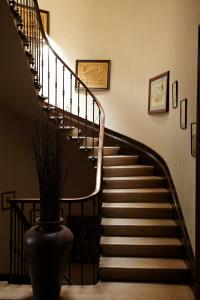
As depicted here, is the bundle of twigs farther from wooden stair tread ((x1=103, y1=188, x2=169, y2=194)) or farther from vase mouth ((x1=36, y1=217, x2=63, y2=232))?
wooden stair tread ((x1=103, y1=188, x2=169, y2=194))

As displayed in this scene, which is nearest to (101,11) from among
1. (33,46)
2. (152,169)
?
(33,46)

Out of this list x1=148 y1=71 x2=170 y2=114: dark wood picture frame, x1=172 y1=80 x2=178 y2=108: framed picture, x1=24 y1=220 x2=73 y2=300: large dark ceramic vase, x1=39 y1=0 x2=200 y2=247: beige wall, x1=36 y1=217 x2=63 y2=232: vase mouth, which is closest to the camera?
x1=24 y1=220 x2=73 y2=300: large dark ceramic vase

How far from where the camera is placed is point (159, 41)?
220 inches

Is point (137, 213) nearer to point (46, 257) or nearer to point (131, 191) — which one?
point (131, 191)

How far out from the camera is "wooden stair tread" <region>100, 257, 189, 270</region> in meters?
3.54

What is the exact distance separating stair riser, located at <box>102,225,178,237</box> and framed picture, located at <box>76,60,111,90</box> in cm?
311

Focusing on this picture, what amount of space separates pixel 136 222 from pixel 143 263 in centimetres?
63

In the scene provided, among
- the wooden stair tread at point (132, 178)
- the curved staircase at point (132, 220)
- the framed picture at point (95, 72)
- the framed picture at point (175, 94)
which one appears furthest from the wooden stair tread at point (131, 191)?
the framed picture at point (95, 72)

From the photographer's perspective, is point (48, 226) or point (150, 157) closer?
point (48, 226)

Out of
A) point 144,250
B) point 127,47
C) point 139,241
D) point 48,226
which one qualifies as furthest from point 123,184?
point 127,47

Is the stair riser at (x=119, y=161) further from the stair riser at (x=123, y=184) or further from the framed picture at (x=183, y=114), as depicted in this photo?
the framed picture at (x=183, y=114)

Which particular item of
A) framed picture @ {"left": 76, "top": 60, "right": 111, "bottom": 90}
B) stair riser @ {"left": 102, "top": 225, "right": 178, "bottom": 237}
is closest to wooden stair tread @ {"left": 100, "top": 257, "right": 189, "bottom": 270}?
stair riser @ {"left": 102, "top": 225, "right": 178, "bottom": 237}

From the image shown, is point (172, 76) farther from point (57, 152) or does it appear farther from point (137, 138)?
point (57, 152)

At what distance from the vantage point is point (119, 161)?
544 cm
